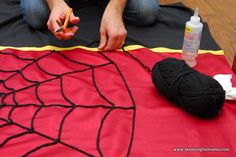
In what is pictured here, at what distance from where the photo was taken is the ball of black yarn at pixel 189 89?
0.84 metres

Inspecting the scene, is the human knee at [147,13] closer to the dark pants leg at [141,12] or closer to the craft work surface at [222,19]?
the dark pants leg at [141,12]

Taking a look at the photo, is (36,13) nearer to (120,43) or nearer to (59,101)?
(120,43)

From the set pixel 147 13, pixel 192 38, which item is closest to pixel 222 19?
pixel 147 13

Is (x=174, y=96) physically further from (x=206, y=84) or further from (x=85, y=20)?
(x=85, y=20)

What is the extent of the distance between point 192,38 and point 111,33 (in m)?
0.26

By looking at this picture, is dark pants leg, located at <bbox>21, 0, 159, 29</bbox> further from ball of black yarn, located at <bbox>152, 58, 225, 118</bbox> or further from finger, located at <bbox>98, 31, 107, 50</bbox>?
ball of black yarn, located at <bbox>152, 58, 225, 118</bbox>

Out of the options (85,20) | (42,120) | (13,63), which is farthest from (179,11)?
(42,120)

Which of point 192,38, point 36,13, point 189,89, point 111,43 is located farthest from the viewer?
point 36,13

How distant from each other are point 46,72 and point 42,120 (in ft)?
0.71

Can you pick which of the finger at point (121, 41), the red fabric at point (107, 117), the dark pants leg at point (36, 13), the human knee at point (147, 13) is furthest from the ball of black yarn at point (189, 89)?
the dark pants leg at point (36, 13)

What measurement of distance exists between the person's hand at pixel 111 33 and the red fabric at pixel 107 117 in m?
0.07

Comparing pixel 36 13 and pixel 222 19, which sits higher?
pixel 36 13

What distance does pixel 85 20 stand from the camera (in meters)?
1.36

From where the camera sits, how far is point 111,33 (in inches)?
44.1
